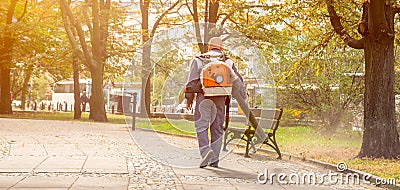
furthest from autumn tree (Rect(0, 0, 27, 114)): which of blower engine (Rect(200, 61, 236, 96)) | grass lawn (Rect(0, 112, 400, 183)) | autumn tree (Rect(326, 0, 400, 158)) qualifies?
blower engine (Rect(200, 61, 236, 96))

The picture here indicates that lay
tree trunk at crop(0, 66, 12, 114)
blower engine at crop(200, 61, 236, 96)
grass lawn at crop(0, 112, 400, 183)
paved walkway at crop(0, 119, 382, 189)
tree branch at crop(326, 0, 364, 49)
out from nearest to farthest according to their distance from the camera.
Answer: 1. paved walkway at crop(0, 119, 382, 189)
2. blower engine at crop(200, 61, 236, 96)
3. grass lawn at crop(0, 112, 400, 183)
4. tree branch at crop(326, 0, 364, 49)
5. tree trunk at crop(0, 66, 12, 114)

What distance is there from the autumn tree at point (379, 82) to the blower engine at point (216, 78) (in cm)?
385

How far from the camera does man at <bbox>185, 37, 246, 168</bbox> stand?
9.41m

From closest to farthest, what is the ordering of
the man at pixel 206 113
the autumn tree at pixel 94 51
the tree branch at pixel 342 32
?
the man at pixel 206 113 < the tree branch at pixel 342 32 < the autumn tree at pixel 94 51

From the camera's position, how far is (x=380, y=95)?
12273 millimetres

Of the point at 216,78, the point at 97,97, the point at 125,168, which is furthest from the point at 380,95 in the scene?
the point at 97,97

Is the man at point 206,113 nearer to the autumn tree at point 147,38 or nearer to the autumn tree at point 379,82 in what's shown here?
the autumn tree at point 379,82

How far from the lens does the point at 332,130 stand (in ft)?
62.4

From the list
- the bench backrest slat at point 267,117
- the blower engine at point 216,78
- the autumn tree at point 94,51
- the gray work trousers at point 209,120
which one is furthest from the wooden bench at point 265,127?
the autumn tree at point 94,51

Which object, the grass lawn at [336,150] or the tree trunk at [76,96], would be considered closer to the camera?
the grass lawn at [336,150]

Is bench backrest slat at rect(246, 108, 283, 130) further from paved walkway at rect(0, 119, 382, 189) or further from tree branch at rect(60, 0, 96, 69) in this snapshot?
tree branch at rect(60, 0, 96, 69)

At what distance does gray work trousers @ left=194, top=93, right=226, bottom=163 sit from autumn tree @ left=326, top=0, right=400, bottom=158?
3769 millimetres

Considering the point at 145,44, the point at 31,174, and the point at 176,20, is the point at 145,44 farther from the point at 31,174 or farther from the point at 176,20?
the point at 31,174

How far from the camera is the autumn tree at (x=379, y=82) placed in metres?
12.0
